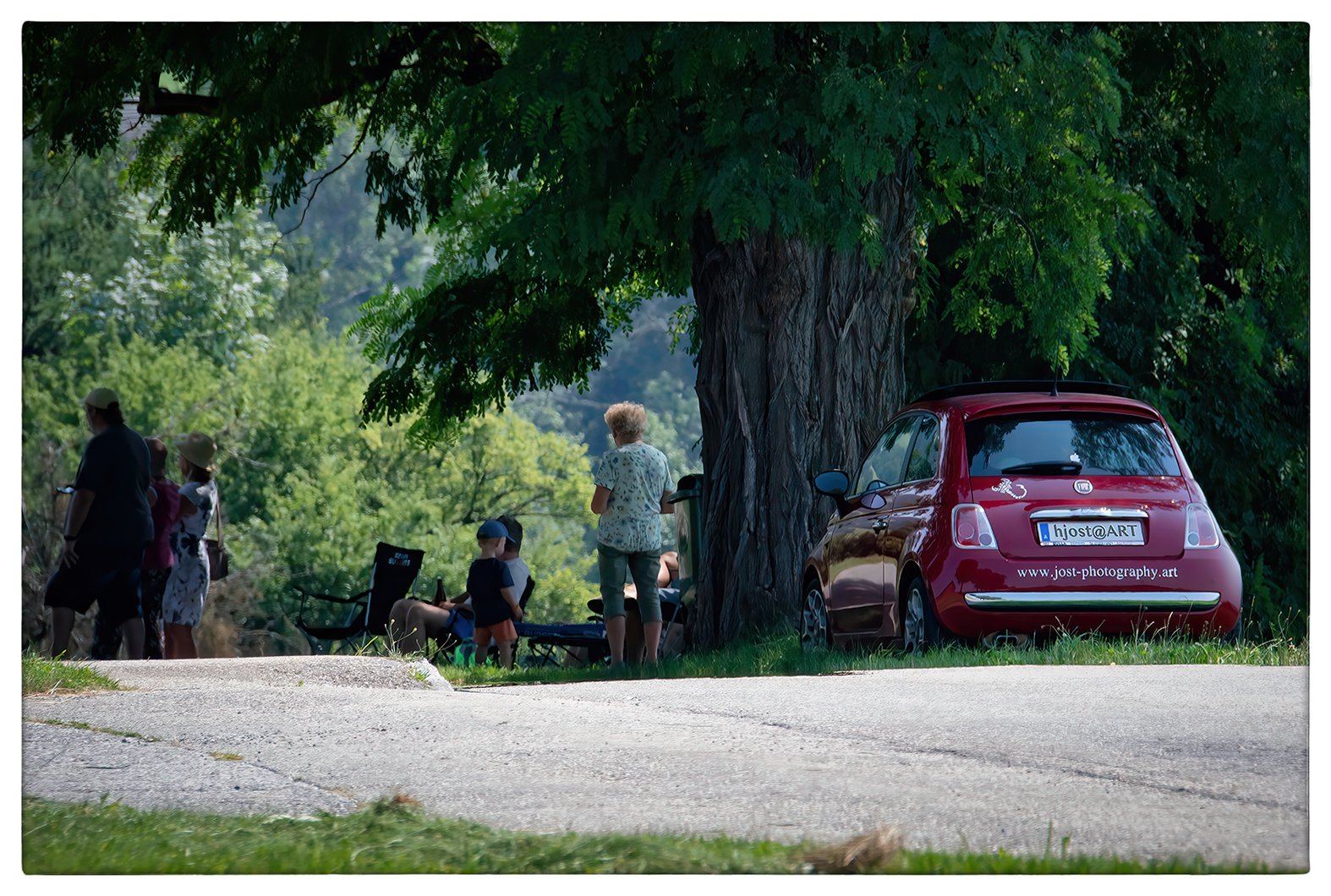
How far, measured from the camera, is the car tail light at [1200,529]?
8.74 meters

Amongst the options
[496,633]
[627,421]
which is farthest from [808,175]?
[496,633]

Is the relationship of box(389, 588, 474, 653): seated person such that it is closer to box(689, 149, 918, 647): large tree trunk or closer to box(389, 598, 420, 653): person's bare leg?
box(389, 598, 420, 653): person's bare leg

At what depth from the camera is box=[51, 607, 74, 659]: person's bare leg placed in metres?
9.70

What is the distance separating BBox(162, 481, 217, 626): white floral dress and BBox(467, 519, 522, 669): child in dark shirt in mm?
2317

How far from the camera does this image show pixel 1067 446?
8867mm

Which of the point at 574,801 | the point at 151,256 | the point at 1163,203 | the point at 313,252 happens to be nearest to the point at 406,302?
the point at 1163,203

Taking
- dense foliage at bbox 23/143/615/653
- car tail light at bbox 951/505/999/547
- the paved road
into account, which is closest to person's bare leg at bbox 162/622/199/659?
the paved road

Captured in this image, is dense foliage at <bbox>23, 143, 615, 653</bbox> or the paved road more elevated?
dense foliage at <bbox>23, 143, 615, 653</bbox>

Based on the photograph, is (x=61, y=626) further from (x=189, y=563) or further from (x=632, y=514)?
(x=632, y=514)

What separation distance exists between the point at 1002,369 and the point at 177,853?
12.8 metres

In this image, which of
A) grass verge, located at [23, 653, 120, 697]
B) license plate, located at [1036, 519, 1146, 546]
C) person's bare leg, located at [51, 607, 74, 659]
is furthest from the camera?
person's bare leg, located at [51, 607, 74, 659]

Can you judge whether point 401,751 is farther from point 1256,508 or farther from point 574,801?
point 1256,508

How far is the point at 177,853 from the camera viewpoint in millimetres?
4023

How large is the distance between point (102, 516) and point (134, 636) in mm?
1142
